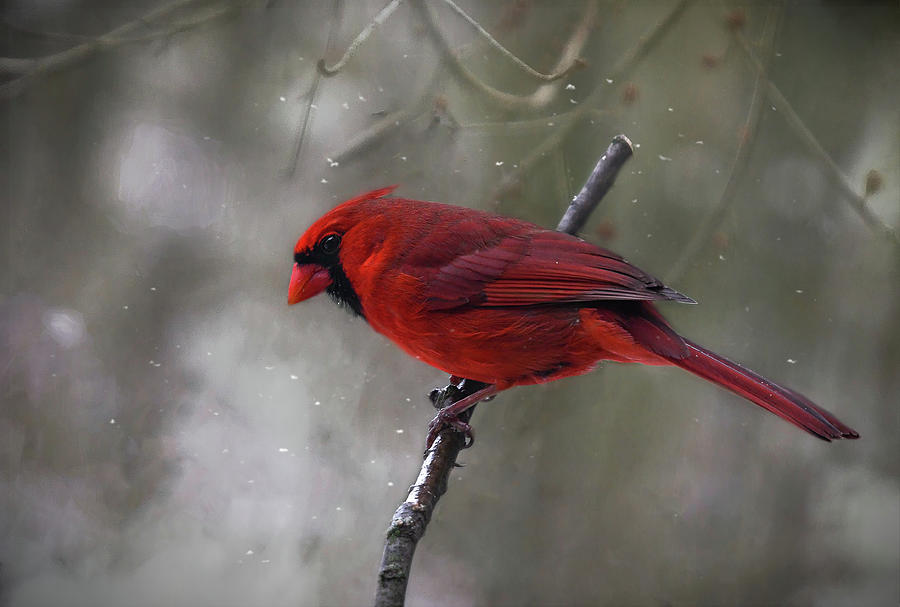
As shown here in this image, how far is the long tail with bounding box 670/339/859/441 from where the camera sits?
3.61 ft

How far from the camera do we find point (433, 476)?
4.27ft

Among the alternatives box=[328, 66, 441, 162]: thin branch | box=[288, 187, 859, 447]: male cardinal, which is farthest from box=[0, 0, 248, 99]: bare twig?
box=[288, 187, 859, 447]: male cardinal

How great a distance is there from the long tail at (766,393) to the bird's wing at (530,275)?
14cm

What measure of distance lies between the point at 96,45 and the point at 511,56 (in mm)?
950

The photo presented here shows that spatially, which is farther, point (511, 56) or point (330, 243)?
point (511, 56)

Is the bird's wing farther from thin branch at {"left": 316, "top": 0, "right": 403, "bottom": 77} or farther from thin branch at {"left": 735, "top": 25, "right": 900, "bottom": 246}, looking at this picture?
thin branch at {"left": 735, "top": 25, "right": 900, "bottom": 246}

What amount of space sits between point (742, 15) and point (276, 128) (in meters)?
1.21

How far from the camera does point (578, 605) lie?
2.28m

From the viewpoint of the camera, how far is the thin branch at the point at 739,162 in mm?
1997

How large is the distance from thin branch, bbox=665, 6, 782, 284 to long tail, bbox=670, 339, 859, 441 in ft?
2.54

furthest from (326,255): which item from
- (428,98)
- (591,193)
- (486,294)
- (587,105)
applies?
(587,105)

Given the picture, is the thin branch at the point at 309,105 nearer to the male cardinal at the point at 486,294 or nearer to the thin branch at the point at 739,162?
the male cardinal at the point at 486,294

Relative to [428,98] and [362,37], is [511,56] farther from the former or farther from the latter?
[362,37]

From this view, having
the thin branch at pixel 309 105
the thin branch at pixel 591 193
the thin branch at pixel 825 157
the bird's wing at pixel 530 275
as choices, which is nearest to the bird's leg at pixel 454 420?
the bird's wing at pixel 530 275
